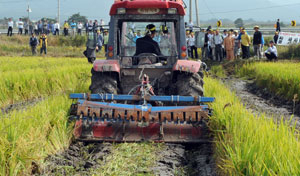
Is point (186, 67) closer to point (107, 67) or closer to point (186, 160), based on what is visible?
point (107, 67)

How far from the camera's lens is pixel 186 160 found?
16.3 feet

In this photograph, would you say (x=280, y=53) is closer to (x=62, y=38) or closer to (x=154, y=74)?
(x=154, y=74)

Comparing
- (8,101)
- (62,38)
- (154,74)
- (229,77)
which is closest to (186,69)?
(154,74)

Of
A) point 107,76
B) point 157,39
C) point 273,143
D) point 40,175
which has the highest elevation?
point 157,39

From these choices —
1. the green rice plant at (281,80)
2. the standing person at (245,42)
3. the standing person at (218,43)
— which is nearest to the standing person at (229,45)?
the standing person at (245,42)

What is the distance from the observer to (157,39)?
6.94 meters

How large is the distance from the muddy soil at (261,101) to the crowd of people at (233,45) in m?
3.14

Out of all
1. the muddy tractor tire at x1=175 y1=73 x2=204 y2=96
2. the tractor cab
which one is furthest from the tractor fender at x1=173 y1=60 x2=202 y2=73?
the tractor cab

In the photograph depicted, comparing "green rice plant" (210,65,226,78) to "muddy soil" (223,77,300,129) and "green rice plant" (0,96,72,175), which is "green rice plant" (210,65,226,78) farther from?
"green rice plant" (0,96,72,175)

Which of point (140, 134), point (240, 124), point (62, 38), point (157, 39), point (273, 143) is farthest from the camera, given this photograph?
point (62, 38)

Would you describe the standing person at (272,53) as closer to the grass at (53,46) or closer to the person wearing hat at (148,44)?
the person wearing hat at (148,44)

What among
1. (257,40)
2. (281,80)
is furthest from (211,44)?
(281,80)

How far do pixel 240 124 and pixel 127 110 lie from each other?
1583 mm

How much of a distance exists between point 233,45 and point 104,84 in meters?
11.5
